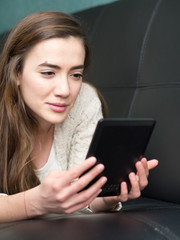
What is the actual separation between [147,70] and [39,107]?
1.41ft

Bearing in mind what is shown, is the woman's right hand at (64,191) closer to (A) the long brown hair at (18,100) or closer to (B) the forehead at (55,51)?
(A) the long brown hair at (18,100)

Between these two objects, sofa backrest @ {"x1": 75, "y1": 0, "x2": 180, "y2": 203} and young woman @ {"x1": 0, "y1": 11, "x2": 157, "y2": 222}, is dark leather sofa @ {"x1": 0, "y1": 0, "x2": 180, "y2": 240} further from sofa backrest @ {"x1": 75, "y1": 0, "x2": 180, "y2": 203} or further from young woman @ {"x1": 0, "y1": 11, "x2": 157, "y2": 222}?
young woman @ {"x1": 0, "y1": 11, "x2": 157, "y2": 222}

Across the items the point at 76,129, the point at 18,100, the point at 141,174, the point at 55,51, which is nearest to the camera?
the point at 141,174

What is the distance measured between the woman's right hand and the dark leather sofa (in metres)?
0.04

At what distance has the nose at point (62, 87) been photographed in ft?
3.46

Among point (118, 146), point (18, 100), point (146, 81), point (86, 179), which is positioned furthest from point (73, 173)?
point (146, 81)

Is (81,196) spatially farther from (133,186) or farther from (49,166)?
(49,166)

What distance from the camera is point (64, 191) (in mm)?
823

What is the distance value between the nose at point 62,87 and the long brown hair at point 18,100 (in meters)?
0.12

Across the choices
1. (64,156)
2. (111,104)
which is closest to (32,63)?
(64,156)

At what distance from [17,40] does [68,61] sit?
0.17m

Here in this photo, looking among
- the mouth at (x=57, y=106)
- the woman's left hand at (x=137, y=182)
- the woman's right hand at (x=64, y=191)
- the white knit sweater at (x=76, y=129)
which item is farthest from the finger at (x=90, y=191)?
the white knit sweater at (x=76, y=129)

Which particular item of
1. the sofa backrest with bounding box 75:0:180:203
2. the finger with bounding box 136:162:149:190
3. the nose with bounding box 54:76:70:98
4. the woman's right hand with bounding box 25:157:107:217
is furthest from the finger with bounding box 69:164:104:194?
the sofa backrest with bounding box 75:0:180:203

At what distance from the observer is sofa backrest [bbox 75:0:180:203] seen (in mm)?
1215
